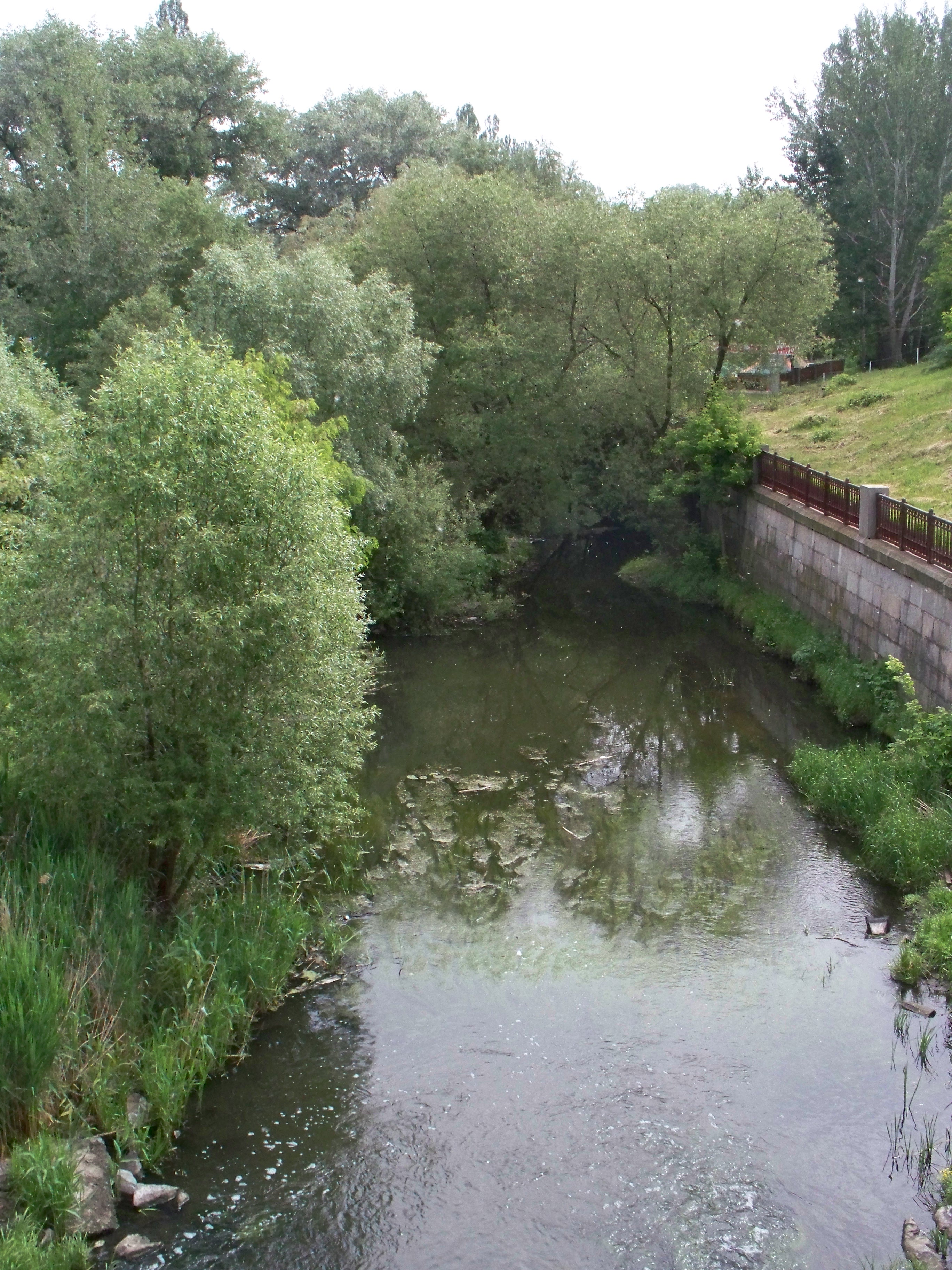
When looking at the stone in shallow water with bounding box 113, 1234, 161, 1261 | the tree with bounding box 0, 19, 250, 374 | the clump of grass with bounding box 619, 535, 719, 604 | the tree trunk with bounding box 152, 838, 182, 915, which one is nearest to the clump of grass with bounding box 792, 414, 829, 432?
the clump of grass with bounding box 619, 535, 719, 604

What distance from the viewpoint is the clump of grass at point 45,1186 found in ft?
22.4

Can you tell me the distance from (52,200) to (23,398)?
14.6 m

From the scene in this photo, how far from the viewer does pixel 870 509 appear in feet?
→ 60.2

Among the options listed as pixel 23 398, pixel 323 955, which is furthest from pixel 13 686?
pixel 23 398

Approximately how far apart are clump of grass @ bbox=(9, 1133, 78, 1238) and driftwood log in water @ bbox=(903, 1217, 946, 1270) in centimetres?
534

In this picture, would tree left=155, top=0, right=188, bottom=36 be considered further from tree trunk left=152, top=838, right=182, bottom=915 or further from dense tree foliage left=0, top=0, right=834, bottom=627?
tree trunk left=152, top=838, right=182, bottom=915

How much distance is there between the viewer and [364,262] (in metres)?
30.7

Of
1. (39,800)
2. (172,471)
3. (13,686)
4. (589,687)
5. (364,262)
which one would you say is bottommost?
(589,687)

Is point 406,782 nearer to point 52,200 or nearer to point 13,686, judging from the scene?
point 13,686

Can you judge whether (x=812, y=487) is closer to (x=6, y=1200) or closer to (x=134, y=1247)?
(x=134, y=1247)

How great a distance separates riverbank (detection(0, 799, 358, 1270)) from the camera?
701cm

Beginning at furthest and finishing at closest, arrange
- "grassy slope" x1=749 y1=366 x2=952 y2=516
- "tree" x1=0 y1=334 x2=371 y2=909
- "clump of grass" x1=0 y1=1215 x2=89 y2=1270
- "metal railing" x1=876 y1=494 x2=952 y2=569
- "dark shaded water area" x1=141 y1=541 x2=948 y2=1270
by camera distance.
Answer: "grassy slope" x1=749 y1=366 x2=952 y2=516
"metal railing" x1=876 y1=494 x2=952 y2=569
"tree" x1=0 y1=334 x2=371 y2=909
"dark shaded water area" x1=141 y1=541 x2=948 y2=1270
"clump of grass" x1=0 y1=1215 x2=89 y2=1270

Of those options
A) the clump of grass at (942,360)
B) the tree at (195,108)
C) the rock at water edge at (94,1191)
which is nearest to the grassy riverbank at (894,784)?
the rock at water edge at (94,1191)

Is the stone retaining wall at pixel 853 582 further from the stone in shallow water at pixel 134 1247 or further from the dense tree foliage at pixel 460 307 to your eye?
the stone in shallow water at pixel 134 1247
